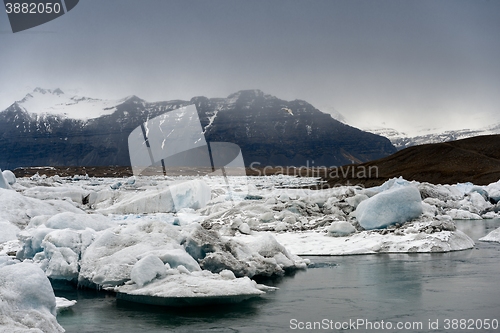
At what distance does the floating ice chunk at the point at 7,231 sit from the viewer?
1193cm

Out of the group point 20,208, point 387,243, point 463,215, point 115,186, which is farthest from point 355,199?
point 115,186

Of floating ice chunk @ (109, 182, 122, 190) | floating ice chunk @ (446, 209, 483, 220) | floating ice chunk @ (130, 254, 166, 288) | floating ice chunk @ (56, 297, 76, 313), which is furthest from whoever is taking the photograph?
floating ice chunk @ (109, 182, 122, 190)

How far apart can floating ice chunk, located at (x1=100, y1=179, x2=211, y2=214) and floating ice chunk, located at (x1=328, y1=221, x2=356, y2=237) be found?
31.6 feet

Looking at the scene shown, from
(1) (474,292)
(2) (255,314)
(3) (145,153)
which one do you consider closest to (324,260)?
(1) (474,292)

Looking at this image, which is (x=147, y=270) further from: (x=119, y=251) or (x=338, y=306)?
(x=338, y=306)

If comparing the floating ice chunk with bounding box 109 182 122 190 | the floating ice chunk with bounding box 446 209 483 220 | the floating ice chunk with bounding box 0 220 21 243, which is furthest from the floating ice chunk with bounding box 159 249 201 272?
the floating ice chunk with bounding box 109 182 122 190

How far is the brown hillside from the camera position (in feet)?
148

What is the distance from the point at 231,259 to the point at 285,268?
155 cm

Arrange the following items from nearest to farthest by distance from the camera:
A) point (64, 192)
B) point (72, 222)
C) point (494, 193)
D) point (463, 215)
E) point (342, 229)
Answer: point (72, 222), point (342, 229), point (463, 215), point (64, 192), point (494, 193)

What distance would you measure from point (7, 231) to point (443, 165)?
46296 mm

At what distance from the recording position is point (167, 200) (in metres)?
23.0

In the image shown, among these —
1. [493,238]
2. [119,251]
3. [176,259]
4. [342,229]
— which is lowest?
[493,238]

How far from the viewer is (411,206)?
14.0 meters

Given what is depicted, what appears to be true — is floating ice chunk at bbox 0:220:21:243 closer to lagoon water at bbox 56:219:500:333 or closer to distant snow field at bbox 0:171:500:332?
distant snow field at bbox 0:171:500:332
